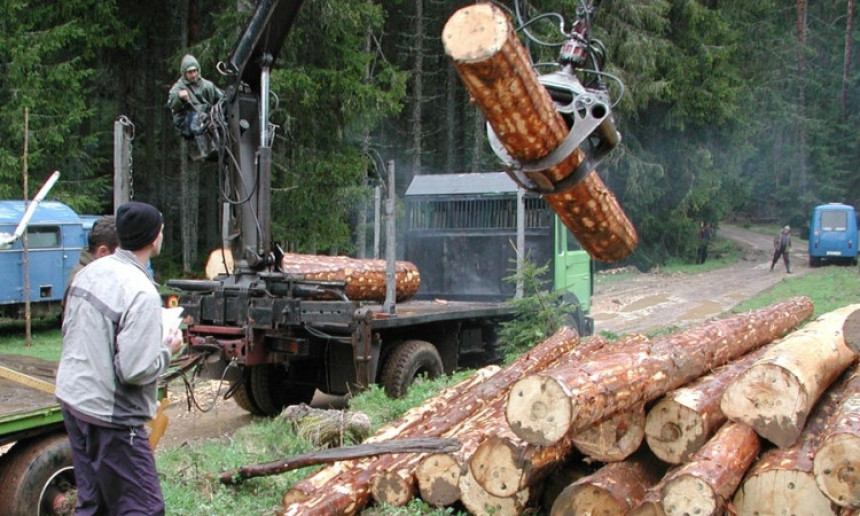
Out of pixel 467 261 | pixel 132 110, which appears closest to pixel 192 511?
pixel 467 261

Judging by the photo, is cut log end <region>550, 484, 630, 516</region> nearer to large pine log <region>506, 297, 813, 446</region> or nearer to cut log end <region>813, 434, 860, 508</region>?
large pine log <region>506, 297, 813, 446</region>

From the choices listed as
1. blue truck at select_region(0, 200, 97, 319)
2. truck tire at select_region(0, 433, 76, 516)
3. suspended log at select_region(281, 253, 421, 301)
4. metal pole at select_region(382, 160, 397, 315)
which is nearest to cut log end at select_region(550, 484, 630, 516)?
truck tire at select_region(0, 433, 76, 516)

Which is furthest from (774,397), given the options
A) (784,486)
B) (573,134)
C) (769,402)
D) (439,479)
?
(439,479)

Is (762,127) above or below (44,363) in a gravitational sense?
above

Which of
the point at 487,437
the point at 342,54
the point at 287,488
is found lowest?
the point at 287,488

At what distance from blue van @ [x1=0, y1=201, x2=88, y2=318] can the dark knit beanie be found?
12594 millimetres

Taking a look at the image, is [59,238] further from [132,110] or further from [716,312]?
[716,312]

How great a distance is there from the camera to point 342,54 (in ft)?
65.9

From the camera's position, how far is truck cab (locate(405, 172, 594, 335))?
11922 millimetres

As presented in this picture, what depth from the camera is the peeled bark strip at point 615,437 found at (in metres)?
5.04

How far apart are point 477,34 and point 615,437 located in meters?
2.53

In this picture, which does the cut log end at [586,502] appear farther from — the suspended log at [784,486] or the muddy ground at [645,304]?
the muddy ground at [645,304]

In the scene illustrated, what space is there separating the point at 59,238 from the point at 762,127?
1475 inches

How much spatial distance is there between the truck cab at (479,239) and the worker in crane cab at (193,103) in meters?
4.58
